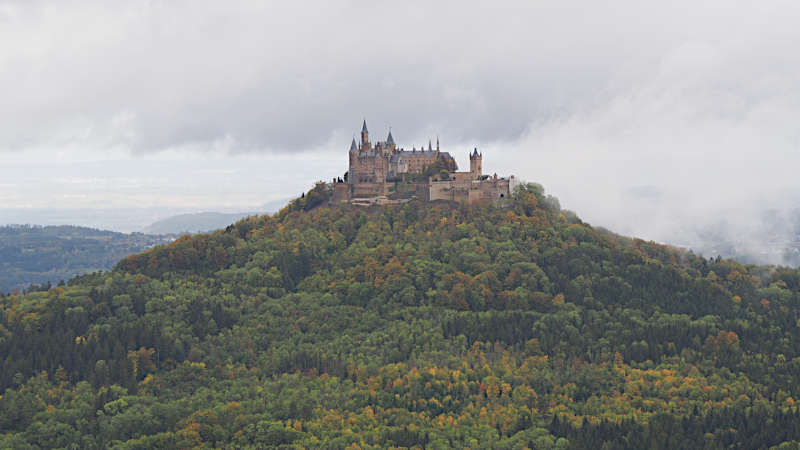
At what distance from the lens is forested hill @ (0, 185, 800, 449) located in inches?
3942

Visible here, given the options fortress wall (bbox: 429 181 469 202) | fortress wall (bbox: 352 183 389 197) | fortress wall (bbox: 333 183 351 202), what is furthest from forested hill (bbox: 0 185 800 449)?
fortress wall (bbox: 352 183 389 197)

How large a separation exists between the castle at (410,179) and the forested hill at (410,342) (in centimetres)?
335

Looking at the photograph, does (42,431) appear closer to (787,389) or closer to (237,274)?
(237,274)

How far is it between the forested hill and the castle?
335 cm

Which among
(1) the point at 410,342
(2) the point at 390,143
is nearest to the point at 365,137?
(2) the point at 390,143

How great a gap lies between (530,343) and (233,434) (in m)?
45.0

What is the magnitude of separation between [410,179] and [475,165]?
532 inches

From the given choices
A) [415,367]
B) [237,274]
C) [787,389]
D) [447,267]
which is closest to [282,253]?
[237,274]

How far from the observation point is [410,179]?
164 meters

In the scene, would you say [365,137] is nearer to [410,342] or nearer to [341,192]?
[341,192]

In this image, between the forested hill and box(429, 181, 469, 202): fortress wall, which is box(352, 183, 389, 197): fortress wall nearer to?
the forested hill

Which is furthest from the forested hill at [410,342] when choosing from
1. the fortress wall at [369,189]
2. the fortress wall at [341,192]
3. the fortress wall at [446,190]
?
the fortress wall at [369,189]

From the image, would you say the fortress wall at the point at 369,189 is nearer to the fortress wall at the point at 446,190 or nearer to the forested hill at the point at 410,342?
the forested hill at the point at 410,342

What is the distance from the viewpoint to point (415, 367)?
4560 inches
